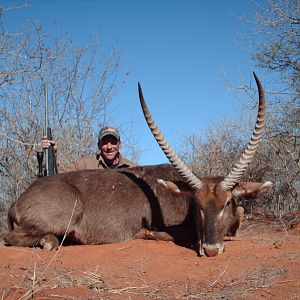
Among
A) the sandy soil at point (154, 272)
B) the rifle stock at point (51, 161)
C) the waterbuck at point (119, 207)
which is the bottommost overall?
the sandy soil at point (154, 272)

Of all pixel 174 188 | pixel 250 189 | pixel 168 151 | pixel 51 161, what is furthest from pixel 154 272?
pixel 51 161

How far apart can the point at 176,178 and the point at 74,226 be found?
150cm

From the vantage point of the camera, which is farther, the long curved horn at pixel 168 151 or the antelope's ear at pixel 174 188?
the antelope's ear at pixel 174 188

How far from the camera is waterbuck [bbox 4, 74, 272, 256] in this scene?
532cm

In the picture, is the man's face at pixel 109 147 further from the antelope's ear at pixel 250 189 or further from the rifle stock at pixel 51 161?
the antelope's ear at pixel 250 189

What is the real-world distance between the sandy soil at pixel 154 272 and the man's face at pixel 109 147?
271cm

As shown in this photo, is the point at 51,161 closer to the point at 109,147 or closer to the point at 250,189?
the point at 109,147

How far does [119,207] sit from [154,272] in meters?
1.82

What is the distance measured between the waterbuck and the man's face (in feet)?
5.91

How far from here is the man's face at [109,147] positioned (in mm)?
7943

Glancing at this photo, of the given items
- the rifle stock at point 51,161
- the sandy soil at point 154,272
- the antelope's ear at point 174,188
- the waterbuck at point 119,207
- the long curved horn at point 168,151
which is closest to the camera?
the sandy soil at point 154,272

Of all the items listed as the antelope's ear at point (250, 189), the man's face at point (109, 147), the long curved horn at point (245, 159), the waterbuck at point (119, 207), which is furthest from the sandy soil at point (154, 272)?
the man's face at point (109, 147)

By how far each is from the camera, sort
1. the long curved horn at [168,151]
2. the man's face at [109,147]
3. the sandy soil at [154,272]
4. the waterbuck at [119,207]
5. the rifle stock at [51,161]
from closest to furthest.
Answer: the sandy soil at [154,272], the long curved horn at [168,151], the waterbuck at [119,207], the rifle stock at [51,161], the man's face at [109,147]

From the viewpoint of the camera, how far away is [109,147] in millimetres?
7945
